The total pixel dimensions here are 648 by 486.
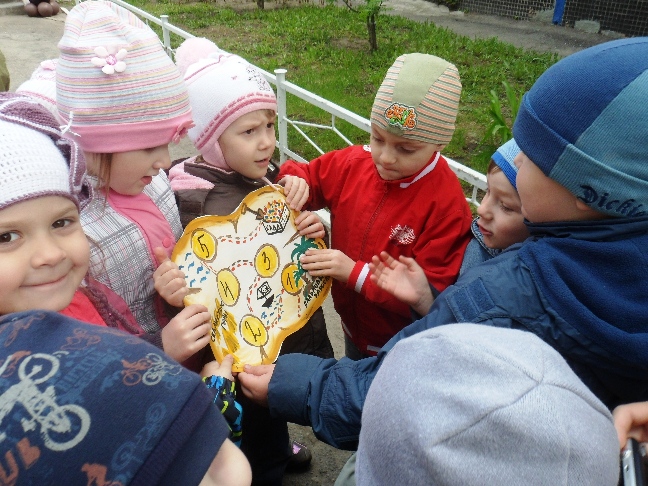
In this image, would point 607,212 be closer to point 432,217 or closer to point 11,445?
point 432,217

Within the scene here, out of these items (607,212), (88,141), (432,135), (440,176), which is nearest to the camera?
(607,212)

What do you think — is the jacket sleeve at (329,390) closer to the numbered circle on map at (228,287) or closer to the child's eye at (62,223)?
the numbered circle on map at (228,287)

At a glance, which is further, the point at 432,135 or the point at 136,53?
the point at 432,135

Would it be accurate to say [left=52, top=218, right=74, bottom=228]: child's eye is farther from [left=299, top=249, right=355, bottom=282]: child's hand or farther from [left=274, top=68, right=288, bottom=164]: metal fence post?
[left=274, top=68, right=288, bottom=164]: metal fence post

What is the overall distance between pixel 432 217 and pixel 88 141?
3.87 feet

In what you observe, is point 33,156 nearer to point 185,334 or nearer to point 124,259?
point 124,259

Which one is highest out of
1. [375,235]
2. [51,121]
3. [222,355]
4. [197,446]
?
[51,121]

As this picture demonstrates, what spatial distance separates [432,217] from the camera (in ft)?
6.28

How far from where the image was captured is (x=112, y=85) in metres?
1.53

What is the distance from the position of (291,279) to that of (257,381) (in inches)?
16.8

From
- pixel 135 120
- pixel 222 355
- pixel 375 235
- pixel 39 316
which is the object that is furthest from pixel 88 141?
pixel 375 235

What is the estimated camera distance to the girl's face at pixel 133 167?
1.60 meters

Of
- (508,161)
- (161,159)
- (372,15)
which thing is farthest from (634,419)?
(372,15)

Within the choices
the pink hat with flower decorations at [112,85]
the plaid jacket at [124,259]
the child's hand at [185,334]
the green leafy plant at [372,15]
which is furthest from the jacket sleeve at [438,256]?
the green leafy plant at [372,15]
